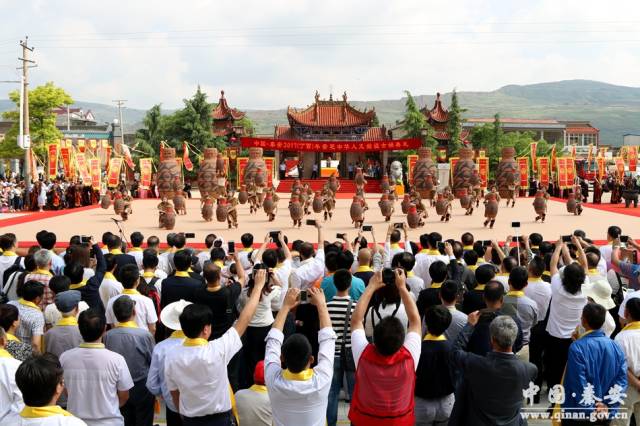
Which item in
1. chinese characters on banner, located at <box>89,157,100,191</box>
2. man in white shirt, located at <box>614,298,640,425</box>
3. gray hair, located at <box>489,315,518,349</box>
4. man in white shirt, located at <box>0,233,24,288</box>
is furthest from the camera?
chinese characters on banner, located at <box>89,157,100,191</box>

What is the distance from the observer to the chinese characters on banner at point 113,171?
71.4ft

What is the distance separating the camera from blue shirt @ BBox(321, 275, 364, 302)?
13.4 feet

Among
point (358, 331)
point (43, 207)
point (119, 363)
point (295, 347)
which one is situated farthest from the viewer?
point (43, 207)

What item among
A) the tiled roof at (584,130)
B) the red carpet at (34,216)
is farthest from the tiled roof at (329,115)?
the tiled roof at (584,130)

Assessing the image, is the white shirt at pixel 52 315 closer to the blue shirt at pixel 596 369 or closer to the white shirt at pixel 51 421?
the white shirt at pixel 51 421

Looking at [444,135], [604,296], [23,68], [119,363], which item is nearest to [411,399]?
[119,363]

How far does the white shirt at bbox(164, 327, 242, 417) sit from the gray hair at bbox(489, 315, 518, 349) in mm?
1229

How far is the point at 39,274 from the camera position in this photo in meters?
4.69

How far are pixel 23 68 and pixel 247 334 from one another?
64.2ft

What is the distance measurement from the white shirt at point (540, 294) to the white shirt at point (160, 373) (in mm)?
2722

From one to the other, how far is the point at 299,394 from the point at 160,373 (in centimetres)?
99

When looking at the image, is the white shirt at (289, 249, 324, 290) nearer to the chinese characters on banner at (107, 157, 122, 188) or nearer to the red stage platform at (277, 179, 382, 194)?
the chinese characters on banner at (107, 157, 122, 188)

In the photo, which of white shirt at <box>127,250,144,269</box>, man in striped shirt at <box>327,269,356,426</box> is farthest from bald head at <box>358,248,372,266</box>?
white shirt at <box>127,250,144,269</box>

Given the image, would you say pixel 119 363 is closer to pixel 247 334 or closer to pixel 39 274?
pixel 247 334
